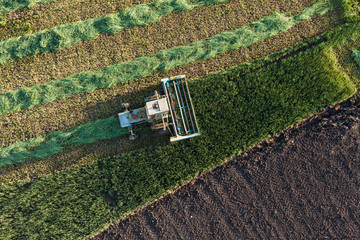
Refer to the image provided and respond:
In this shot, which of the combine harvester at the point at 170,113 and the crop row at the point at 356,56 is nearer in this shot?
the combine harvester at the point at 170,113

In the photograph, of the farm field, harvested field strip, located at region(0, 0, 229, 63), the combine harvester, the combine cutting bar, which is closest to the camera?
the combine harvester

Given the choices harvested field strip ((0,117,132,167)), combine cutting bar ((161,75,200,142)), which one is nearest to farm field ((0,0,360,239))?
harvested field strip ((0,117,132,167))

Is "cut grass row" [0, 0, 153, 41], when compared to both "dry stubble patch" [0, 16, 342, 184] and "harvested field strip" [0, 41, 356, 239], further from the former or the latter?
"harvested field strip" [0, 41, 356, 239]

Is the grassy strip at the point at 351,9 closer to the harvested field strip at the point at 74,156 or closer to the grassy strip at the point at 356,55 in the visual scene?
the grassy strip at the point at 356,55

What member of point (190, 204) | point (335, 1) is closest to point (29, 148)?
point (190, 204)

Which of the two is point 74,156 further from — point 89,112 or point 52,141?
point 89,112

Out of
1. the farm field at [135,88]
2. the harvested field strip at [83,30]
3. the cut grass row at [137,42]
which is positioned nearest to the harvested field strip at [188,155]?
the farm field at [135,88]

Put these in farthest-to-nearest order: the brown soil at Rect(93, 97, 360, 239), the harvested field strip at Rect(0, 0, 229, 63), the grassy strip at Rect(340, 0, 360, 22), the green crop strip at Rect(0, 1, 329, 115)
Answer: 1. the grassy strip at Rect(340, 0, 360, 22)
2. the harvested field strip at Rect(0, 0, 229, 63)
3. the green crop strip at Rect(0, 1, 329, 115)
4. the brown soil at Rect(93, 97, 360, 239)
